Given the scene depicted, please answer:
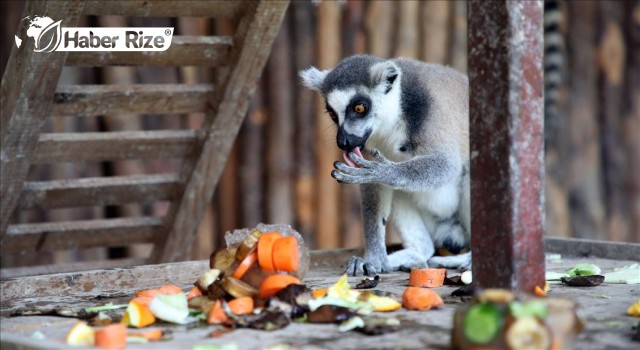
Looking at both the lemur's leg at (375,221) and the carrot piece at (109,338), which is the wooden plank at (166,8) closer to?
the lemur's leg at (375,221)

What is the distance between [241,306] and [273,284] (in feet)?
0.59

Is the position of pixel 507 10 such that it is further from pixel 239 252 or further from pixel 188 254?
pixel 188 254

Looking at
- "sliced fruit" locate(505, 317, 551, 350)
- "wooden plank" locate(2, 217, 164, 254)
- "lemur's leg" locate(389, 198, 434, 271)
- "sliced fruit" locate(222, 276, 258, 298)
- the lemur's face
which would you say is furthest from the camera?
"wooden plank" locate(2, 217, 164, 254)

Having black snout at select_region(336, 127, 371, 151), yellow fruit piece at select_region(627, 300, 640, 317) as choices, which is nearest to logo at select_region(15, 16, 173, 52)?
black snout at select_region(336, 127, 371, 151)

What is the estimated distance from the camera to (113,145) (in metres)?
6.27

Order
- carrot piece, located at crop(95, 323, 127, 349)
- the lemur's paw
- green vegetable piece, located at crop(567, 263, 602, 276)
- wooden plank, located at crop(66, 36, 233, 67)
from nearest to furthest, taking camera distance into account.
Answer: carrot piece, located at crop(95, 323, 127, 349) → green vegetable piece, located at crop(567, 263, 602, 276) → the lemur's paw → wooden plank, located at crop(66, 36, 233, 67)

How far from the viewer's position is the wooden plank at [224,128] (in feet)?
19.7

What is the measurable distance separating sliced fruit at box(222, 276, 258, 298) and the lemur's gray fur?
145cm

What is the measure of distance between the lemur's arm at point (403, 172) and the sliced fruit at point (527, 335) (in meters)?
2.41

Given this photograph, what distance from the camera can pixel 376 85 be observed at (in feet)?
18.6

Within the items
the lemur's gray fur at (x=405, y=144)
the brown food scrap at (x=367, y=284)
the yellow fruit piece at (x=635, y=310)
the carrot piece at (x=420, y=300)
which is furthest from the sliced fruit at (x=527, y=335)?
the lemur's gray fur at (x=405, y=144)

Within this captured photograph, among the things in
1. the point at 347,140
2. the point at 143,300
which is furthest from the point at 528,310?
the point at 347,140

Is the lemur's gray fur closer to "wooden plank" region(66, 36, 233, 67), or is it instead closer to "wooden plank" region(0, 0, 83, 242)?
"wooden plank" region(66, 36, 233, 67)

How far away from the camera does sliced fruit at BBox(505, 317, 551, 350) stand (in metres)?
2.88
